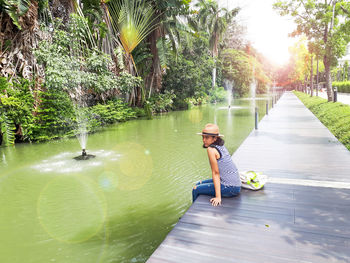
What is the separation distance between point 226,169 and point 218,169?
14 cm

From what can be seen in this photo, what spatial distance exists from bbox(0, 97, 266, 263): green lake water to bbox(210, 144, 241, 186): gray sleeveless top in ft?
3.92

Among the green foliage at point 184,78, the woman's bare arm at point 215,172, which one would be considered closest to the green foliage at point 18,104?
the woman's bare arm at point 215,172

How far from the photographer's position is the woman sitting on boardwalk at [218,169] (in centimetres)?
401

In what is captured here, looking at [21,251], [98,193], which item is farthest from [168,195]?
[21,251]

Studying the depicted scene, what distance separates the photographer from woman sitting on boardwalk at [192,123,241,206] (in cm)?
401

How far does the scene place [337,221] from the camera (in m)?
3.61

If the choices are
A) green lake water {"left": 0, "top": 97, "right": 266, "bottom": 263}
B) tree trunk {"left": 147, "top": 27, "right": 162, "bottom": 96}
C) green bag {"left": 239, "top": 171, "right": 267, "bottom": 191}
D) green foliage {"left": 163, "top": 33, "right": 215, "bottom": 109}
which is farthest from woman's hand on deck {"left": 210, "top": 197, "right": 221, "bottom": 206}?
green foliage {"left": 163, "top": 33, "right": 215, "bottom": 109}

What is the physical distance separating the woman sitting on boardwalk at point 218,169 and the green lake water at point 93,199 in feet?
3.25

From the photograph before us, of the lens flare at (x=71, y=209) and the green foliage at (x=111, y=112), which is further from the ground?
the green foliage at (x=111, y=112)

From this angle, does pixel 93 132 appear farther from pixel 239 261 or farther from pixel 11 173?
pixel 239 261

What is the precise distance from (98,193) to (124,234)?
1.96 m

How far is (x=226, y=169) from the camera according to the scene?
4164 mm

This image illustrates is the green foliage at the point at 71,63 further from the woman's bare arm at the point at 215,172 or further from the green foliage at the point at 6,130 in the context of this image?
the woman's bare arm at the point at 215,172

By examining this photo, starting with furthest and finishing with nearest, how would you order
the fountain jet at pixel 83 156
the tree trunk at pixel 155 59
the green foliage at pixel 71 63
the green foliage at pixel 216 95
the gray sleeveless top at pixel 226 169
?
the green foliage at pixel 216 95 → the tree trunk at pixel 155 59 → the green foliage at pixel 71 63 → the fountain jet at pixel 83 156 → the gray sleeveless top at pixel 226 169
